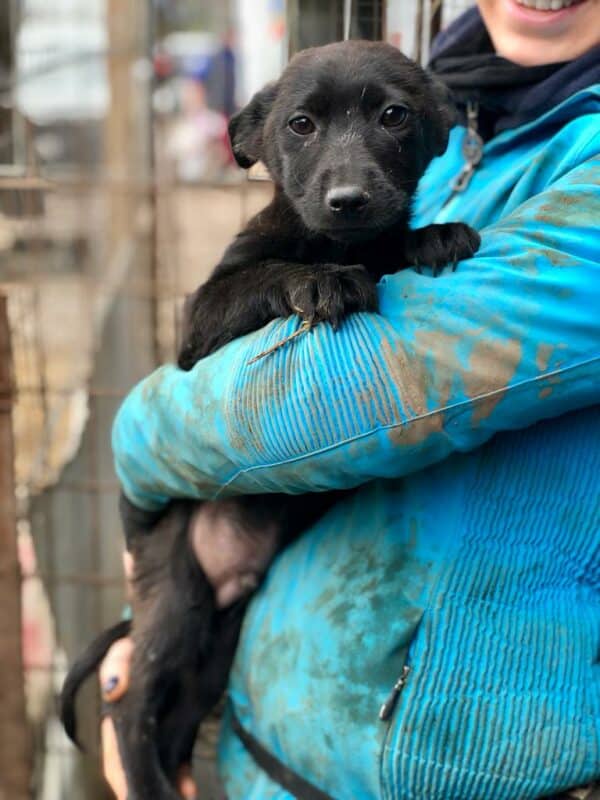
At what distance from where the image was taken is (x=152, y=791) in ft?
5.26

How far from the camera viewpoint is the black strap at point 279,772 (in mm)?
1273

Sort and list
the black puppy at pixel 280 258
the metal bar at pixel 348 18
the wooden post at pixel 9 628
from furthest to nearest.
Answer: the wooden post at pixel 9 628 → the metal bar at pixel 348 18 → the black puppy at pixel 280 258

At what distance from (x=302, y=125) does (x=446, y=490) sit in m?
0.74

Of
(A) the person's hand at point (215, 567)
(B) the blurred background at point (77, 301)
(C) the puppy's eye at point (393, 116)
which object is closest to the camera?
(C) the puppy's eye at point (393, 116)

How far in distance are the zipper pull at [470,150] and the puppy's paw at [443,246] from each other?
0.26 meters

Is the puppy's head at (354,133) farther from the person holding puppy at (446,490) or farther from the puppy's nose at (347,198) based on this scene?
the person holding puppy at (446,490)

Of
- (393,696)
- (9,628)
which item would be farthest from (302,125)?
(9,628)

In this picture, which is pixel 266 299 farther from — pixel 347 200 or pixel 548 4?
pixel 548 4

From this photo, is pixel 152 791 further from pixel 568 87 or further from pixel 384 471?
pixel 568 87

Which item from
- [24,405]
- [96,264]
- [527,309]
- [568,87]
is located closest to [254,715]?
[527,309]

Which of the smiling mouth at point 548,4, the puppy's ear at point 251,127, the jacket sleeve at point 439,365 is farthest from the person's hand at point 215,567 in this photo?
the smiling mouth at point 548,4

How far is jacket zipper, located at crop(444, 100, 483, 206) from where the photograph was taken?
1521mm

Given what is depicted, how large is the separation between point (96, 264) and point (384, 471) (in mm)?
3167

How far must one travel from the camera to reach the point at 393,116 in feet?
4.96
